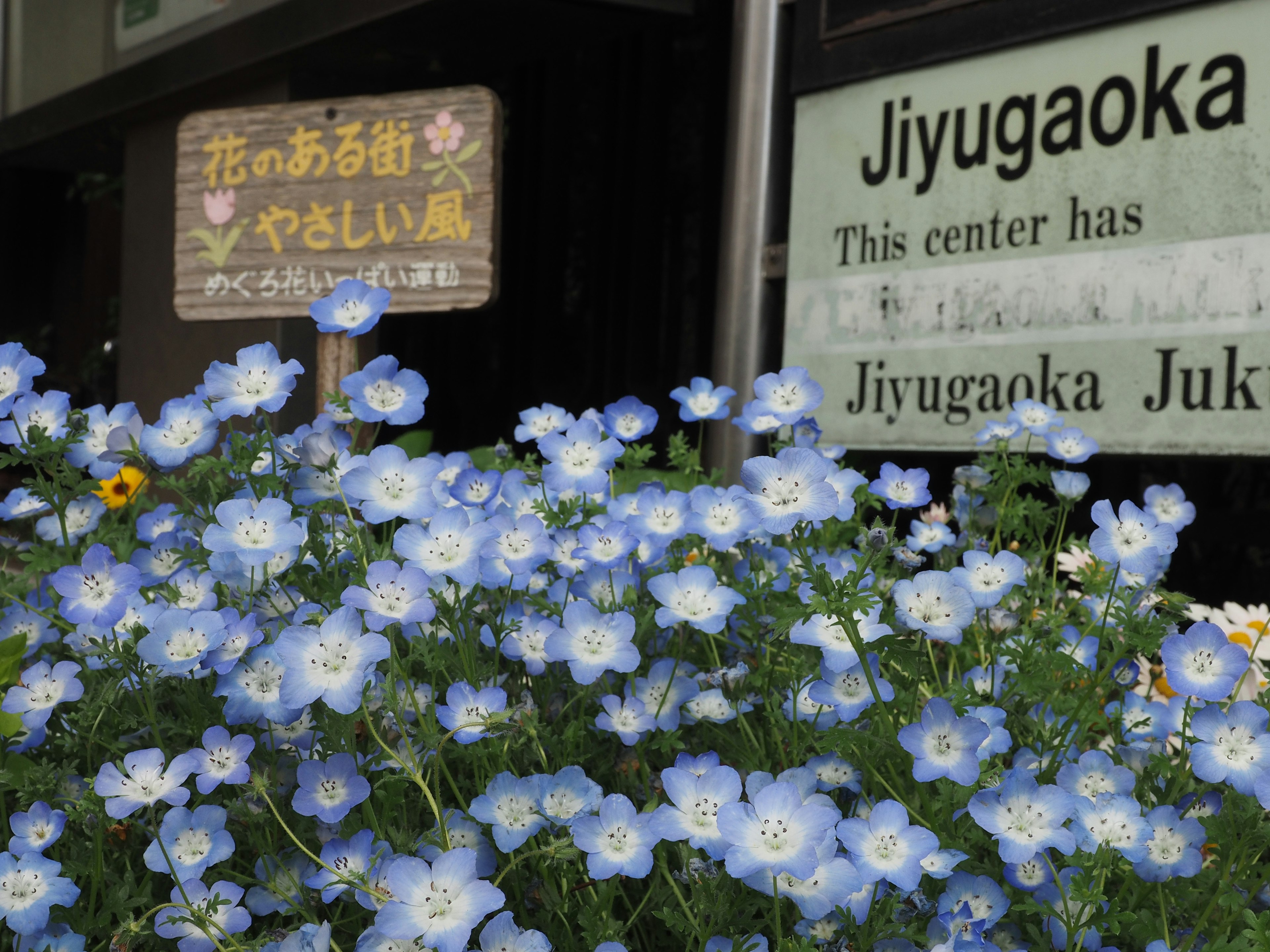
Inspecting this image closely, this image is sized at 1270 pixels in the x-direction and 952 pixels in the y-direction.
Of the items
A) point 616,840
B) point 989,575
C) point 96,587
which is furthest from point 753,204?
point 616,840

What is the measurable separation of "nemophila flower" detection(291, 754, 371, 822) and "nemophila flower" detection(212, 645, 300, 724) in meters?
0.05

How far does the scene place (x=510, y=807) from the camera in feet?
3.28

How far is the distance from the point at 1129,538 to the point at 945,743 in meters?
0.30

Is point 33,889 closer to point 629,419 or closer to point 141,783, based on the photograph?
point 141,783

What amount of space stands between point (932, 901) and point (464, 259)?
181cm

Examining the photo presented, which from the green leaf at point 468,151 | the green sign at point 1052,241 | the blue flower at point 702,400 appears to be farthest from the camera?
the green leaf at point 468,151

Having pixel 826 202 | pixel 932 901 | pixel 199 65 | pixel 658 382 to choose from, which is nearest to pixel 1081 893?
pixel 932 901

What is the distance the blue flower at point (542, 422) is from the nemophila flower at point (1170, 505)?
70 centimetres

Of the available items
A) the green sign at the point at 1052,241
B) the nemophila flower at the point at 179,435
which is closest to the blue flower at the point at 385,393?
the nemophila flower at the point at 179,435

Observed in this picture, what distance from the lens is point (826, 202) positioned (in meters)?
2.80

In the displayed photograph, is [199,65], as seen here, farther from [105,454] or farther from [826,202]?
[105,454]

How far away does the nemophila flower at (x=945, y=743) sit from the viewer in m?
0.94

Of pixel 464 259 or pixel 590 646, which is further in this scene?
pixel 464 259

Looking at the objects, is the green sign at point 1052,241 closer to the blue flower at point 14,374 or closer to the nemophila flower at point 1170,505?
the nemophila flower at point 1170,505
